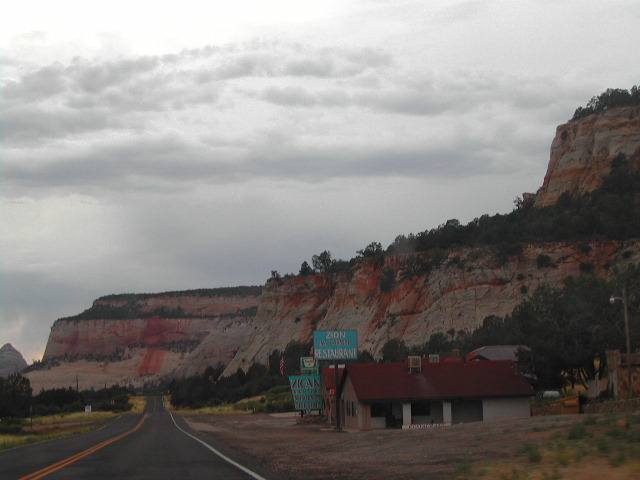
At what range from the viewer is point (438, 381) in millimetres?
46625

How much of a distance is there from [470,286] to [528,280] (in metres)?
7.82

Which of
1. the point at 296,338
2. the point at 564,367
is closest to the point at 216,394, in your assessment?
the point at 296,338

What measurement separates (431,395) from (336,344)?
993 cm

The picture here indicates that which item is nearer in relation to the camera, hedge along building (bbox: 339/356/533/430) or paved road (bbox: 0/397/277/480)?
paved road (bbox: 0/397/277/480)

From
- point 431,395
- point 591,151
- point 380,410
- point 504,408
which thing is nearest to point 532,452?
point 431,395

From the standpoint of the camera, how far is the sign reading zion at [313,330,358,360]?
52969mm

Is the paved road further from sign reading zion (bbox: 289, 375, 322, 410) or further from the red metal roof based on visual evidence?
sign reading zion (bbox: 289, 375, 322, 410)

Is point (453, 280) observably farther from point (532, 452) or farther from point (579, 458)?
point (579, 458)

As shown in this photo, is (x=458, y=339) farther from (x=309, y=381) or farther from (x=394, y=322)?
(x=309, y=381)

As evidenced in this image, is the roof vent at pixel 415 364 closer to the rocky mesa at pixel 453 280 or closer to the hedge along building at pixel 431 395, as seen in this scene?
the hedge along building at pixel 431 395

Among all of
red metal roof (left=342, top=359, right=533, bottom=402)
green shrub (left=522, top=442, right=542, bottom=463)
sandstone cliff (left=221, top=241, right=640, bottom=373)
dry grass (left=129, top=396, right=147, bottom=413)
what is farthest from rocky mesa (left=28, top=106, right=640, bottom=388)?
green shrub (left=522, top=442, right=542, bottom=463)

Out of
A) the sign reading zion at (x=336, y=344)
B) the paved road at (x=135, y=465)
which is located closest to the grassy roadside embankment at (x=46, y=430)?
the paved road at (x=135, y=465)

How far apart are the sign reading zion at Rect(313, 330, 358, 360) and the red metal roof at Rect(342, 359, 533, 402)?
15.4 feet

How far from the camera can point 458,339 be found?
91.9 m
